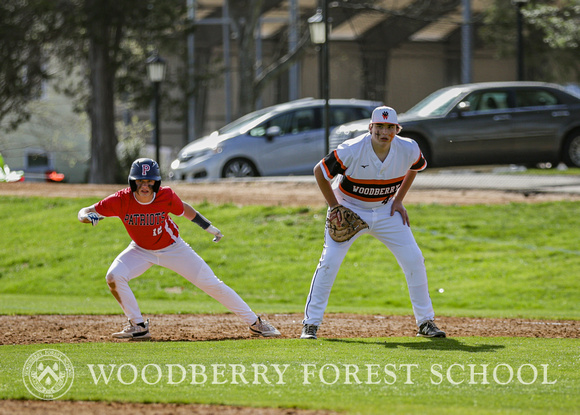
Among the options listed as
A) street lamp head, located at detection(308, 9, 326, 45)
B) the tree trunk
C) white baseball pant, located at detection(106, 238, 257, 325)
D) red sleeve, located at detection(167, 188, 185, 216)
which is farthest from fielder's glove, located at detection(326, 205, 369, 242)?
the tree trunk

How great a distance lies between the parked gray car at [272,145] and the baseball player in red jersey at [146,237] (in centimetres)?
1234

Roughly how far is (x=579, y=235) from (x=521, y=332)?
7.50 meters

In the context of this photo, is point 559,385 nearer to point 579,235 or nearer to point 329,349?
point 329,349

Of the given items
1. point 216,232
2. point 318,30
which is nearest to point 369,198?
point 216,232

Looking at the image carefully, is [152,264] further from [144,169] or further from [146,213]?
[144,169]

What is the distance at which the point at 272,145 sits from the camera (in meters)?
21.2

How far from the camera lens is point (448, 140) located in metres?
19.4

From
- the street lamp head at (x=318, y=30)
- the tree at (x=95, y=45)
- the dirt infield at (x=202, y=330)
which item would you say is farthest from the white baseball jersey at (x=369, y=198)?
the tree at (x=95, y=45)

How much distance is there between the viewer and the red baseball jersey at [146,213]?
8.35m

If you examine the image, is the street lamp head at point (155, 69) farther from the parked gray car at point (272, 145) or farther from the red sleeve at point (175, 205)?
the red sleeve at point (175, 205)

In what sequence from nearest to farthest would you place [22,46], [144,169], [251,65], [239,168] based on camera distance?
[144,169] → [239,168] → [22,46] → [251,65]

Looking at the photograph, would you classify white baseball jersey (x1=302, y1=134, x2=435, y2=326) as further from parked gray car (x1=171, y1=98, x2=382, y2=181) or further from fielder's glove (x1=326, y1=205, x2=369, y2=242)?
parked gray car (x1=171, y1=98, x2=382, y2=181)

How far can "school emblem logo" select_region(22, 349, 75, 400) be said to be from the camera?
20.4ft

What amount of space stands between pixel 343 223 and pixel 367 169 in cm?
51
